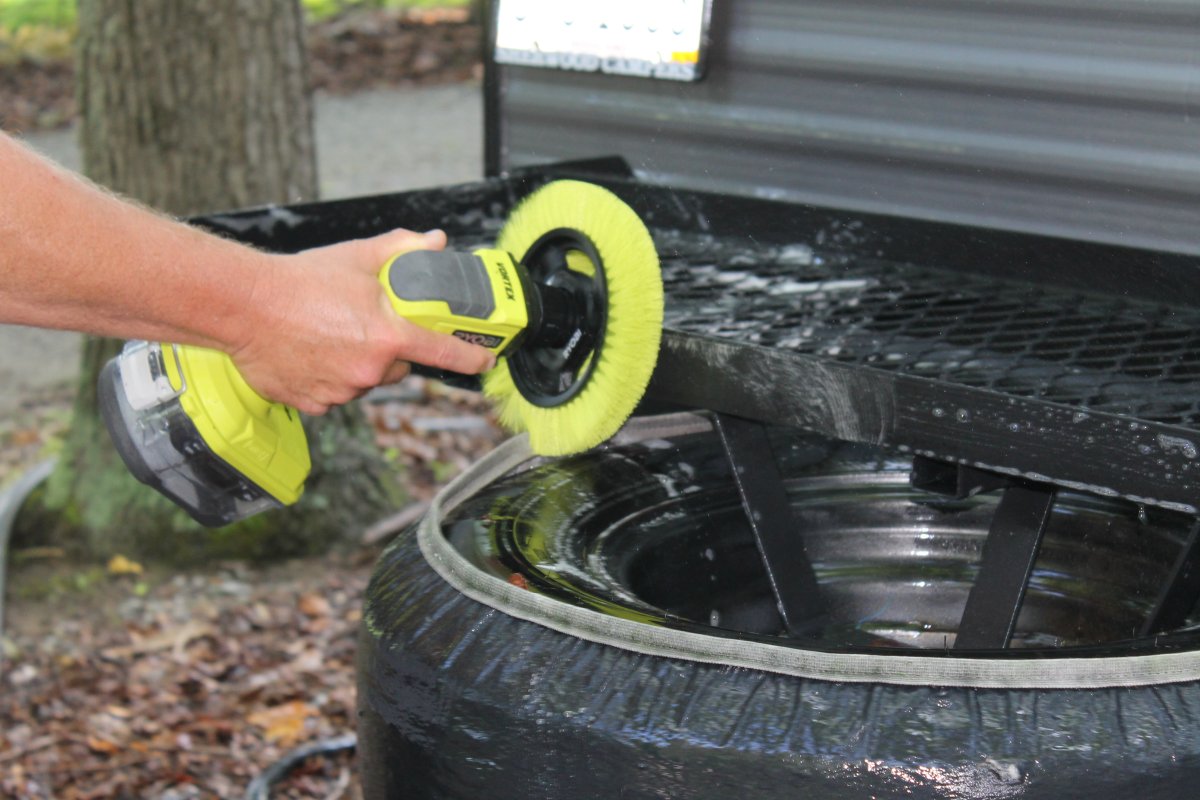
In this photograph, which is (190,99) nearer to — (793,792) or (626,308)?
(626,308)

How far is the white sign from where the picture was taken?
2.46 meters

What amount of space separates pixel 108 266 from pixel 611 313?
644 mm

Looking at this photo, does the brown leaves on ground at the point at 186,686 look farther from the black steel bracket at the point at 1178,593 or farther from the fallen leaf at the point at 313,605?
the black steel bracket at the point at 1178,593

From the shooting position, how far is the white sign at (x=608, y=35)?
246cm

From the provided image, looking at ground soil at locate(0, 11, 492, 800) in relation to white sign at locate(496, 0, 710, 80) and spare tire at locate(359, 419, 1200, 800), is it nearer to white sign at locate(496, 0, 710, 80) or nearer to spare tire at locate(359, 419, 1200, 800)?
spare tire at locate(359, 419, 1200, 800)

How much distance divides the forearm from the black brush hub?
0.37 m

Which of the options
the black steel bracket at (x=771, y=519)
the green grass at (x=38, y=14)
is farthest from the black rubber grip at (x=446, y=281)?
the green grass at (x=38, y=14)

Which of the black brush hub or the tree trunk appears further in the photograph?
the tree trunk

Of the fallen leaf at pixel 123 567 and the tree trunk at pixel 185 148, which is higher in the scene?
the tree trunk at pixel 185 148

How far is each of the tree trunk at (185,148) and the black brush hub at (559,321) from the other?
2.12m

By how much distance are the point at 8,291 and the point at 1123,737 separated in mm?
1321

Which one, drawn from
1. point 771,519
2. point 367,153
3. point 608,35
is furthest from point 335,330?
point 367,153

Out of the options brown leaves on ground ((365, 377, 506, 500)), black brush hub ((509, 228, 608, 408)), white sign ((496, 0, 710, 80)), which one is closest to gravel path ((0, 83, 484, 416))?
brown leaves on ground ((365, 377, 506, 500))

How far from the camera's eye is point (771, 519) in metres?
2.09
